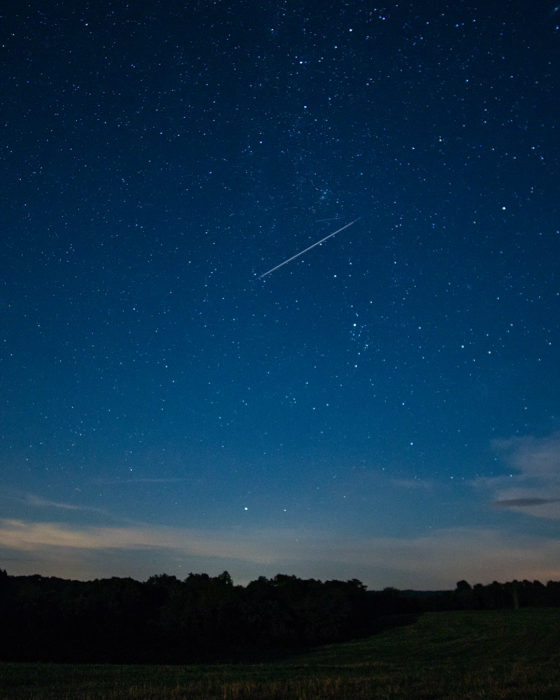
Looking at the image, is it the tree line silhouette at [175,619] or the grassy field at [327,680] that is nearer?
the grassy field at [327,680]

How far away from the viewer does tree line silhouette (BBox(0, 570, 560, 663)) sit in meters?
49.0

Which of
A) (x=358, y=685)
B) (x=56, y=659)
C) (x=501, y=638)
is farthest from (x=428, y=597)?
(x=358, y=685)

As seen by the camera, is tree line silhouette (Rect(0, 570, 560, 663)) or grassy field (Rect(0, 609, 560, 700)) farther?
tree line silhouette (Rect(0, 570, 560, 663))

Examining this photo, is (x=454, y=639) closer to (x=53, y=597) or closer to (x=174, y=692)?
(x=174, y=692)

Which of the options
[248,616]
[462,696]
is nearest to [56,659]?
[248,616]

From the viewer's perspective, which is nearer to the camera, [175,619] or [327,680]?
[327,680]

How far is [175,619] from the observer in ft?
193

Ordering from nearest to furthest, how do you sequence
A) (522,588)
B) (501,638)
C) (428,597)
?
(501,638), (428,597), (522,588)

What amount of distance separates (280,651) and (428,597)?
49122 millimetres

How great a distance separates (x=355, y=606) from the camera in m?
72.2

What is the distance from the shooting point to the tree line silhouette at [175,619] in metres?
49.0

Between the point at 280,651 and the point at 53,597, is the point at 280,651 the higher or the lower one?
the lower one

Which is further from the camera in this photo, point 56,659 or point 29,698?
point 56,659

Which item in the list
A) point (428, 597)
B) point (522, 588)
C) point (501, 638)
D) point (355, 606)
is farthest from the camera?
point (522, 588)
